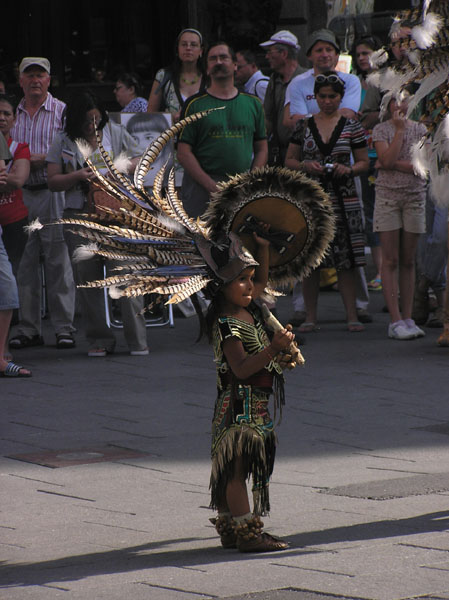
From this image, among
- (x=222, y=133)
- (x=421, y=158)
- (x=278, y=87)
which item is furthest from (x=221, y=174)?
(x=421, y=158)

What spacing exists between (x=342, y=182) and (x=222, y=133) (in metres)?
1.13

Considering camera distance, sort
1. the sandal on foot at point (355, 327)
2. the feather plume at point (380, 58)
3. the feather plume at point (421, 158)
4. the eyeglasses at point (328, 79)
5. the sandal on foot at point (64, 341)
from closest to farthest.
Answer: the feather plume at point (421, 158)
the feather plume at point (380, 58)
the eyeglasses at point (328, 79)
the sandal on foot at point (64, 341)
the sandal on foot at point (355, 327)

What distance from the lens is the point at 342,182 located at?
10.7 metres

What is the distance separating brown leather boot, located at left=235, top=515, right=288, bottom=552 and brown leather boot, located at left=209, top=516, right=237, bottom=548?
2.4 inches

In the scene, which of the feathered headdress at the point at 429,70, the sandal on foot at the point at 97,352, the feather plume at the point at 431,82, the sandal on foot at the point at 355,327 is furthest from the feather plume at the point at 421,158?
the sandal on foot at the point at 355,327

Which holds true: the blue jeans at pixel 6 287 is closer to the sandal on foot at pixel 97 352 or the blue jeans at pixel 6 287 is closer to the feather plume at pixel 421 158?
the sandal on foot at pixel 97 352

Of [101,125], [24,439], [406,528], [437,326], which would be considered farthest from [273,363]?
[437,326]

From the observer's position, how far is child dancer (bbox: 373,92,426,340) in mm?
10648

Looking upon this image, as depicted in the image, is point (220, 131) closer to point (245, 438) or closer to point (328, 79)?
point (328, 79)

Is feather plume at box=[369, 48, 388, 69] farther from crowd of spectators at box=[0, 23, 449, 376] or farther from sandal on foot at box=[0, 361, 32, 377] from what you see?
sandal on foot at box=[0, 361, 32, 377]

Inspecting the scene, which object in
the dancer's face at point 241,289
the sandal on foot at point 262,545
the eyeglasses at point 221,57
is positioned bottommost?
the sandal on foot at point 262,545

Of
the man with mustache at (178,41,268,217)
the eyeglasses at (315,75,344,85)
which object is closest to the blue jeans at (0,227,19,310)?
the man with mustache at (178,41,268,217)

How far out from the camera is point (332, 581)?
4.42m

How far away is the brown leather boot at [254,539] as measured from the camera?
201 inches
